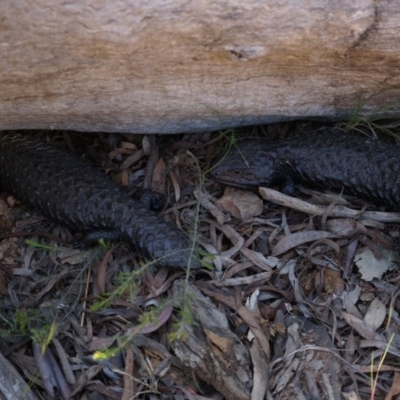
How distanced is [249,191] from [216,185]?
0.92ft

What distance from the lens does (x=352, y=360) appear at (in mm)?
4391

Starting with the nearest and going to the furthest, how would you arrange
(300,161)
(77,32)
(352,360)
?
(77,32) → (352,360) → (300,161)

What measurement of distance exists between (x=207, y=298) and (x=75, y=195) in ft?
4.65

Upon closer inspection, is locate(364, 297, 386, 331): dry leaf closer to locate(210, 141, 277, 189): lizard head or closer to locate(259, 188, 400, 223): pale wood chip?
locate(259, 188, 400, 223): pale wood chip

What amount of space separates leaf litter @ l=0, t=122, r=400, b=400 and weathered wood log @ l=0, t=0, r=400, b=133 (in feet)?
2.18

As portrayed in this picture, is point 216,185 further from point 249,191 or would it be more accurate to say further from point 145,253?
Answer: point 145,253

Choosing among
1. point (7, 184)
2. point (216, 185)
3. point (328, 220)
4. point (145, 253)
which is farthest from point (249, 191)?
point (7, 184)

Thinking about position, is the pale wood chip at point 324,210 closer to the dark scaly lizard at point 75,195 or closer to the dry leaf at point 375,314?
the dry leaf at point 375,314

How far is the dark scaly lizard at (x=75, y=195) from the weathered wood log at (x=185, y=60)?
22.1 inches

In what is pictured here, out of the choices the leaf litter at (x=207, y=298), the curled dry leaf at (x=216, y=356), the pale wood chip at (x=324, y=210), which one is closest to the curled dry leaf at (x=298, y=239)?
the leaf litter at (x=207, y=298)

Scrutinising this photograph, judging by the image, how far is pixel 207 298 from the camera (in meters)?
4.56

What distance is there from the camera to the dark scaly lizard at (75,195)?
16.2ft

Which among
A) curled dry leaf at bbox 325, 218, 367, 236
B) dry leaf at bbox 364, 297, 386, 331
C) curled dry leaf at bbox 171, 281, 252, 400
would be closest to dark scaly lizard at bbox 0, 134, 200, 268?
curled dry leaf at bbox 171, 281, 252, 400

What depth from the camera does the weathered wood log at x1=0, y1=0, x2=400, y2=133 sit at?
385 cm
